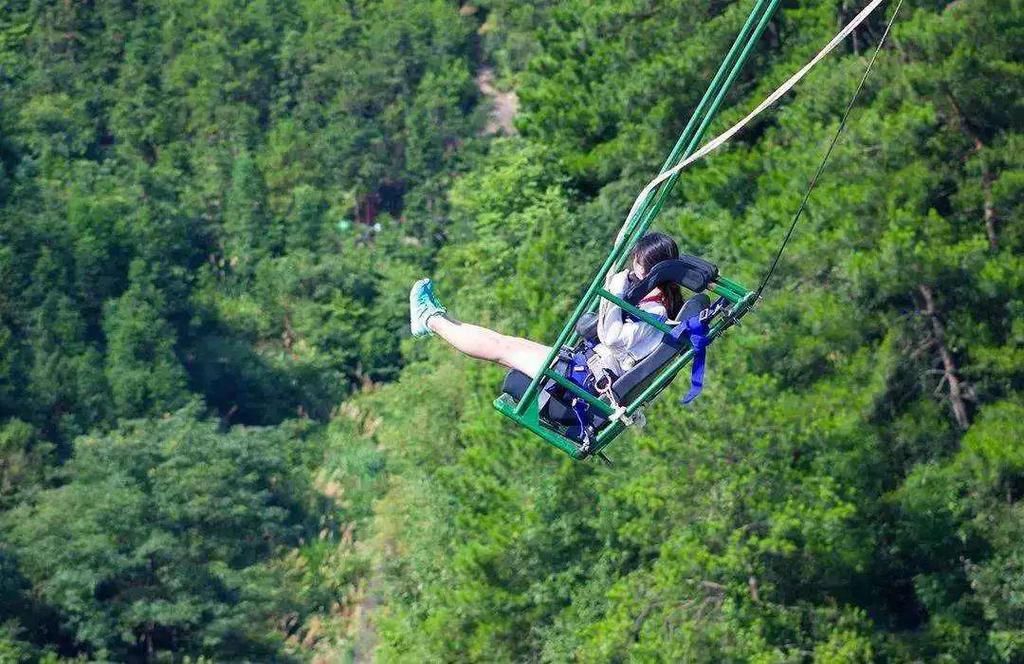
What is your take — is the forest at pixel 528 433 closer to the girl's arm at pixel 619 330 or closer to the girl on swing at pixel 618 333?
the girl on swing at pixel 618 333

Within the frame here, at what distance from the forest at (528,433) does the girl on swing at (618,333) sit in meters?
11.1

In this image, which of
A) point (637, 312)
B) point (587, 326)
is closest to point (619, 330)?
point (587, 326)

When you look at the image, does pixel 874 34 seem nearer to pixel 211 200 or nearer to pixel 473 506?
pixel 473 506

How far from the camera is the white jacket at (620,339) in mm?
11812

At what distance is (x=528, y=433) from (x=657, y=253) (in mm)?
17945

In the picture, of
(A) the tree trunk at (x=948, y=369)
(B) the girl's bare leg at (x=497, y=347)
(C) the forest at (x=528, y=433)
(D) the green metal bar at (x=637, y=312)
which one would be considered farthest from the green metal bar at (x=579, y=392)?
(A) the tree trunk at (x=948, y=369)

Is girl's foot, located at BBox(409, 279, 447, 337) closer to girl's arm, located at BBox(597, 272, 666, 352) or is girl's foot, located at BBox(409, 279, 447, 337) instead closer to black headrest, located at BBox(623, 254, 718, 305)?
girl's arm, located at BBox(597, 272, 666, 352)

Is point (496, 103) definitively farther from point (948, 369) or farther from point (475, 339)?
point (475, 339)

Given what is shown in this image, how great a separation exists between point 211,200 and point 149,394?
53.3ft

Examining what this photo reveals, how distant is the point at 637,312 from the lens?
1113cm

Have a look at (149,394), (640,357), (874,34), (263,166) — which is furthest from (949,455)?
(263,166)

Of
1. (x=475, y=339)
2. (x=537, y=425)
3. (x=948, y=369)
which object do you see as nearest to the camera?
(x=537, y=425)

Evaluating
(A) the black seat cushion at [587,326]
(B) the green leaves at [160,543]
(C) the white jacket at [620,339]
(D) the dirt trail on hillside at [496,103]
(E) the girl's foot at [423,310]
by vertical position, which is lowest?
(C) the white jacket at [620,339]

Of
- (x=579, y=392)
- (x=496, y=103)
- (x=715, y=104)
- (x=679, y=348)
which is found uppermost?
(x=496, y=103)
